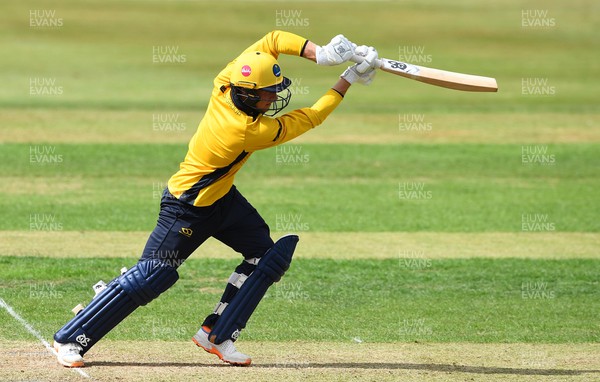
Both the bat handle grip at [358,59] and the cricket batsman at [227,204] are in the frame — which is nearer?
the cricket batsman at [227,204]

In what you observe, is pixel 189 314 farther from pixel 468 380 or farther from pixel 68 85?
pixel 68 85

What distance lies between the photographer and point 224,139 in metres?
7.94

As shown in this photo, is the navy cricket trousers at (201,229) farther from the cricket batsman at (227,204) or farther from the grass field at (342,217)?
the grass field at (342,217)

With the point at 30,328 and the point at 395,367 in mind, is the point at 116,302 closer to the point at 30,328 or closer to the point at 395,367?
the point at 30,328

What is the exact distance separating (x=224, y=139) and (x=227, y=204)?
631 millimetres

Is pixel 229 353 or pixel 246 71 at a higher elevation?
pixel 246 71

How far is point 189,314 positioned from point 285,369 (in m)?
2.22

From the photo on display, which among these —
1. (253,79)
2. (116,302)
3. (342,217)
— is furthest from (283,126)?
(342,217)

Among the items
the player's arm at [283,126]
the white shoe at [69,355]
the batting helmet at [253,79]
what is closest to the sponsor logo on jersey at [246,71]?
the batting helmet at [253,79]

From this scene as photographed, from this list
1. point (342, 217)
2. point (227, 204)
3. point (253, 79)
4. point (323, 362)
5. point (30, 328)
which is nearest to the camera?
point (253, 79)

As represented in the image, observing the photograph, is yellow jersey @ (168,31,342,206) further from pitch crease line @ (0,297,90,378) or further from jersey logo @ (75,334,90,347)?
pitch crease line @ (0,297,90,378)

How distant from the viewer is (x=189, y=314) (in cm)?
1012

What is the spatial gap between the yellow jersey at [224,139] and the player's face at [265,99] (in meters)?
0.09

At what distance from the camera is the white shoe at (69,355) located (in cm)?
793
